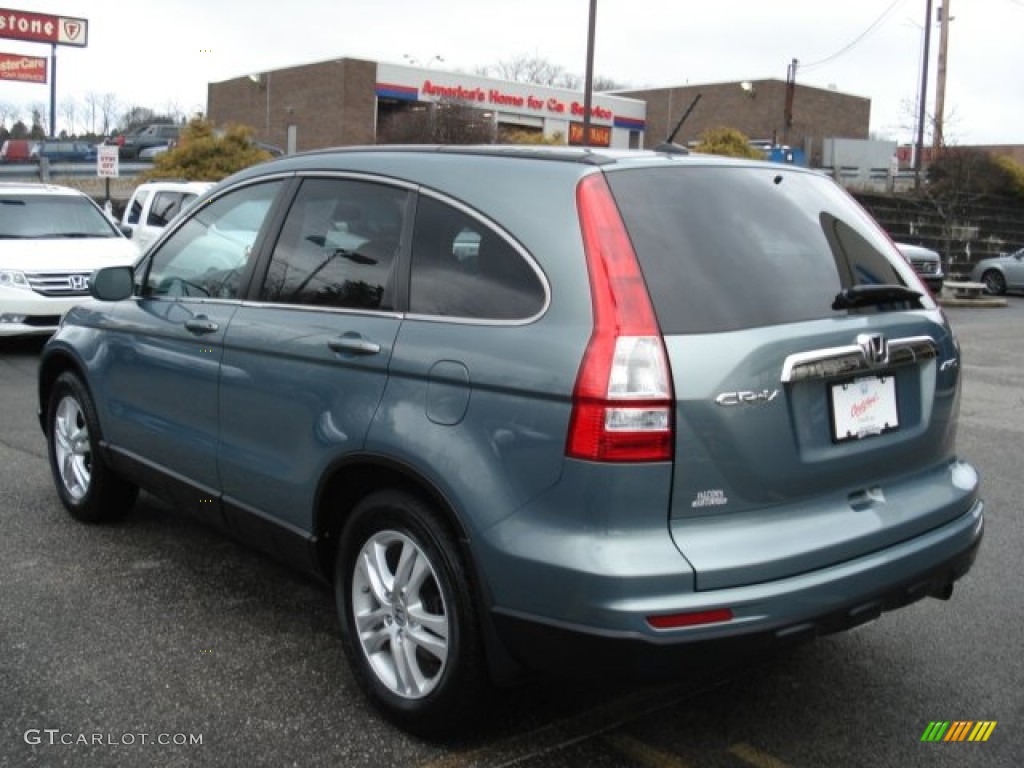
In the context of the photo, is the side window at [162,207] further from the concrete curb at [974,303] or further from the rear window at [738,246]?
the concrete curb at [974,303]

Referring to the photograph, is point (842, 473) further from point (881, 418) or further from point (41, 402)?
point (41, 402)

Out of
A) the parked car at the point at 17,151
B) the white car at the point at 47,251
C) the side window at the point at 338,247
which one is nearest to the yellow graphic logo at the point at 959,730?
the side window at the point at 338,247

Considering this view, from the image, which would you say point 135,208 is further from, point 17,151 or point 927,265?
point 17,151

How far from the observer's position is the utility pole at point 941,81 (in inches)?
1431

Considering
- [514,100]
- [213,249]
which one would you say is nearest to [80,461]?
[213,249]

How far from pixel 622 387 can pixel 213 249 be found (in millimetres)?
2359

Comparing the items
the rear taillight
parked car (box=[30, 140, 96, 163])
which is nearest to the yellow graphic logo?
the rear taillight

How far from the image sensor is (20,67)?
51.9m

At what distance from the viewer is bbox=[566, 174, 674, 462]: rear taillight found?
2736 mm

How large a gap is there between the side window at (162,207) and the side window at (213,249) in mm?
10855

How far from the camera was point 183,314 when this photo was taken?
4379mm

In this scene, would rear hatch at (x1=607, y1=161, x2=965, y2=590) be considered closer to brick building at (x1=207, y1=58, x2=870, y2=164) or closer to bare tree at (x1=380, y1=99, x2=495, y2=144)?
bare tree at (x1=380, y1=99, x2=495, y2=144)

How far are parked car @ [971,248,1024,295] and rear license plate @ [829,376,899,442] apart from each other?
2665 cm

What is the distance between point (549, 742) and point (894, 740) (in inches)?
42.5
